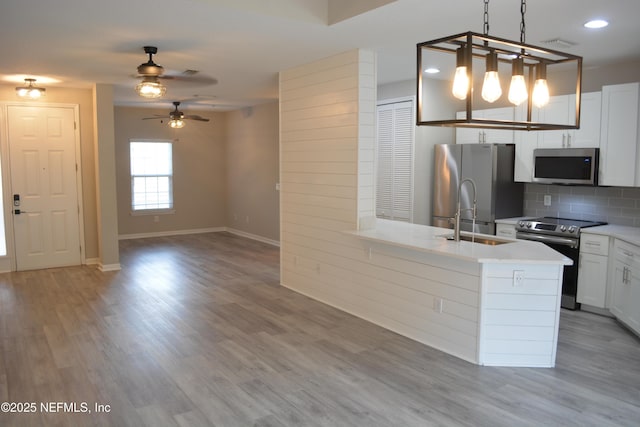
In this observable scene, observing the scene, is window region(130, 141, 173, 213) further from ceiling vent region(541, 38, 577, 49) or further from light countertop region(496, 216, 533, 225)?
ceiling vent region(541, 38, 577, 49)

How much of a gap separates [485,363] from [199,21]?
349 centimetres

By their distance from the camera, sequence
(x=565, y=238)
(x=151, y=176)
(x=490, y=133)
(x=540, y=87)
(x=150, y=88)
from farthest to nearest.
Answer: (x=151, y=176)
(x=490, y=133)
(x=565, y=238)
(x=150, y=88)
(x=540, y=87)

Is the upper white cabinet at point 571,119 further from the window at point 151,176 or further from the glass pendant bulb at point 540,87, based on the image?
the window at point 151,176

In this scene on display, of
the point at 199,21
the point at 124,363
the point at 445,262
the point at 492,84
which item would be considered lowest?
the point at 124,363

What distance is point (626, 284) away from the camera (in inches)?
181

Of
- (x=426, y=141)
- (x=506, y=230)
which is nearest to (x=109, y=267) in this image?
(x=426, y=141)

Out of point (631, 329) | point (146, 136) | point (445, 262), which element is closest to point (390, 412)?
point (445, 262)

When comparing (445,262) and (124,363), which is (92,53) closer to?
(124,363)

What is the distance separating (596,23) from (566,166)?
1.89 m

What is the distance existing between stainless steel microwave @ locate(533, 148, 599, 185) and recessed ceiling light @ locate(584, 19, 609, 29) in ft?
5.33

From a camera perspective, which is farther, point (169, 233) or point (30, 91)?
point (169, 233)

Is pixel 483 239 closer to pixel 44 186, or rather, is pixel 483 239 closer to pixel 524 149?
pixel 524 149

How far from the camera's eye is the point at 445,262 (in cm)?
410

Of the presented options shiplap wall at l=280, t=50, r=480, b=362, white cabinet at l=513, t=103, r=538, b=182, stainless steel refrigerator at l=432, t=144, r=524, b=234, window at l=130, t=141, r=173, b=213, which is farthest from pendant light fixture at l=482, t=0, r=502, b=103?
window at l=130, t=141, r=173, b=213
